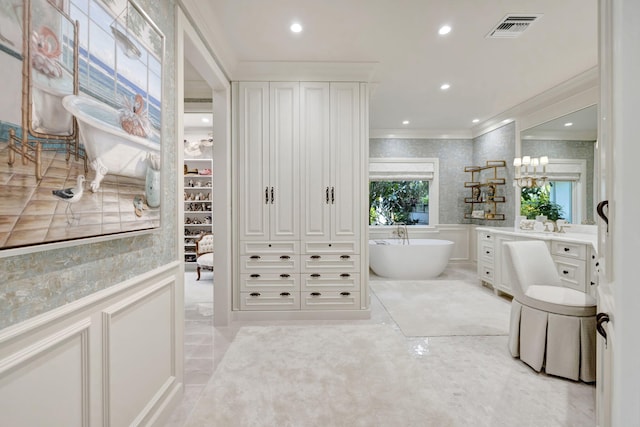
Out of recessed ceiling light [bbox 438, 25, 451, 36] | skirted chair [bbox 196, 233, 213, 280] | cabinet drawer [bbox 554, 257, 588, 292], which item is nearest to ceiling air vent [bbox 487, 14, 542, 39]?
recessed ceiling light [bbox 438, 25, 451, 36]

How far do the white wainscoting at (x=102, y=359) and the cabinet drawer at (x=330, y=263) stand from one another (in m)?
1.54

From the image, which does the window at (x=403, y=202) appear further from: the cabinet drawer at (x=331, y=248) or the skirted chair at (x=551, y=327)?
the skirted chair at (x=551, y=327)

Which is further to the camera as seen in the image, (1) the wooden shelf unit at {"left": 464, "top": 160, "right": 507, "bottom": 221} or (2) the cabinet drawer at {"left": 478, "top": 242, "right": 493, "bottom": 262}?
(1) the wooden shelf unit at {"left": 464, "top": 160, "right": 507, "bottom": 221}

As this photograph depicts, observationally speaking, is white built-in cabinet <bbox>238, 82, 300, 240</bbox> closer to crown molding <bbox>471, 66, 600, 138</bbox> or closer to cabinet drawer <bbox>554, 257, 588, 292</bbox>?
cabinet drawer <bbox>554, 257, 588, 292</bbox>

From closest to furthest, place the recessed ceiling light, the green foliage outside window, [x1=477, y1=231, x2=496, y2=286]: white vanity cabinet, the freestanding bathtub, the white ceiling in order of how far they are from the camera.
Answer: the white ceiling < the recessed ceiling light < the green foliage outside window < [x1=477, y1=231, x2=496, y2=286]: white vanity cabinet < the freestanding bathtub

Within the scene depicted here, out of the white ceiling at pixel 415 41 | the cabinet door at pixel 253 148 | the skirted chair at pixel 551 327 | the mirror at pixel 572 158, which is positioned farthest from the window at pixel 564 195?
the cabinet door at pixel 253 148

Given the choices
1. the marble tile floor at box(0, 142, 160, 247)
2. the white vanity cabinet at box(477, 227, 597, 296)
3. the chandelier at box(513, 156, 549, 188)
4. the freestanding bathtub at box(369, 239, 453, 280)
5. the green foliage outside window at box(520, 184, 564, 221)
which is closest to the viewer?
the marble tile floor at box(0, 142, 160, 247)

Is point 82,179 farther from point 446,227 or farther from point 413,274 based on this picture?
point 446,227

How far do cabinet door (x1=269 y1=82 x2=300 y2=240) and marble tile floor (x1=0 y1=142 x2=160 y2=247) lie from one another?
6.29ft

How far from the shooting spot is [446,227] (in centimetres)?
581

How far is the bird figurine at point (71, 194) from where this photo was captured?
0.95 meters

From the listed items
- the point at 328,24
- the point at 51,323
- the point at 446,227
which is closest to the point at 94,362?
the point at 51,323

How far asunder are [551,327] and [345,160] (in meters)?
2.24

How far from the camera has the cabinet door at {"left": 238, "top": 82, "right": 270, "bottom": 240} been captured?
3.14 m
